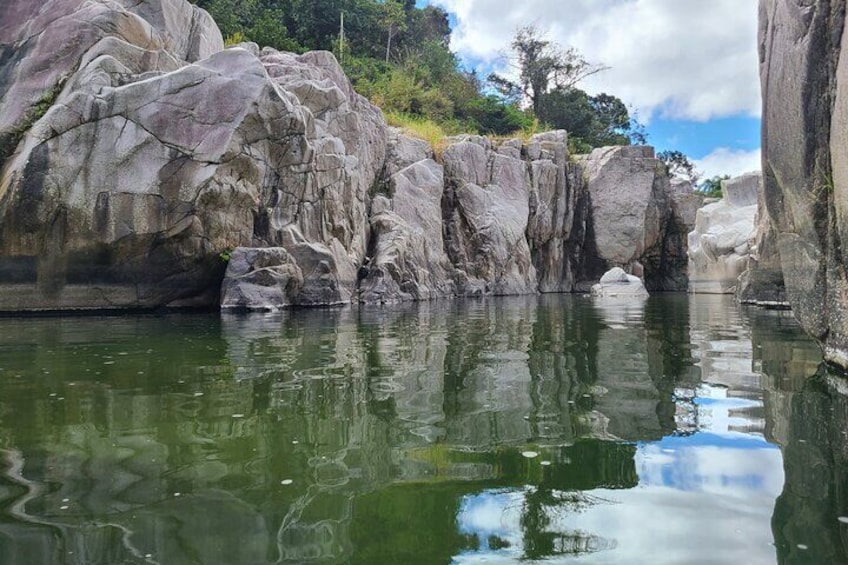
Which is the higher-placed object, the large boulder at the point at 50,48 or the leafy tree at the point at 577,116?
the leafy tree at the point at 577,116

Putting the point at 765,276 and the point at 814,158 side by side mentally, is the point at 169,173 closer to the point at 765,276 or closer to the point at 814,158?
the point at 814,158

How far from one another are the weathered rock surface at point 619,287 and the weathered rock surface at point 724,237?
7624mm

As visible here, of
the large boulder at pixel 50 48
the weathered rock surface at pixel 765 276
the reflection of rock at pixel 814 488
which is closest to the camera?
the reflection of rock at pixel 814 488

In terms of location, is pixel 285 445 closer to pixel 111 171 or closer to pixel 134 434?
pixel 134 434

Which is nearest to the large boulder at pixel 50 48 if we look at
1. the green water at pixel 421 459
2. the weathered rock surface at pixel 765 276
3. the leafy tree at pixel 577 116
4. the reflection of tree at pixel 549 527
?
the green water at pixel 421 459

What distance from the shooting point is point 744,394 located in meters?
4.21

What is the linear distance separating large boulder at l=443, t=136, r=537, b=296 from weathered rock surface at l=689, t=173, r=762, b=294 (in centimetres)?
1023

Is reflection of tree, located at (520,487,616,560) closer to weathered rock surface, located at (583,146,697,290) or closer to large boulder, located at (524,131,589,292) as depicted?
large boulder, located at (524,131,589,292)

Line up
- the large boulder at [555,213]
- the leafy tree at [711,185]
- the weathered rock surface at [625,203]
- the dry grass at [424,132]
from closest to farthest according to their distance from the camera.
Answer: the dry grass at [424,132], the large boulder at [555,213], the weathered rock surface at [625,203], the leafy tree at [711,185]

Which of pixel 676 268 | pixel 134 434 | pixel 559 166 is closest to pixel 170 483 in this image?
pixel 134 434

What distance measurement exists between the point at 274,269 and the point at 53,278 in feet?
13.0

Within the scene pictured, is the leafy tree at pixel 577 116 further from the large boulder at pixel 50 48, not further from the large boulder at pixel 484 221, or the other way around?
the large boulder at pixel 50 48

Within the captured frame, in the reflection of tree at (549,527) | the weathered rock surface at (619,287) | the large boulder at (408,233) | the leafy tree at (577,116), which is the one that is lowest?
the reflection of tree at (549,527)

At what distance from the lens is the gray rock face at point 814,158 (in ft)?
15.4
